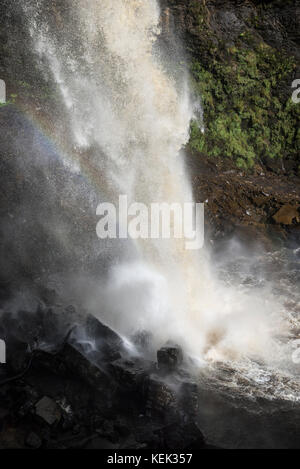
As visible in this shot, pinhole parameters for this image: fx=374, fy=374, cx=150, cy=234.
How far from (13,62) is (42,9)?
2667mm

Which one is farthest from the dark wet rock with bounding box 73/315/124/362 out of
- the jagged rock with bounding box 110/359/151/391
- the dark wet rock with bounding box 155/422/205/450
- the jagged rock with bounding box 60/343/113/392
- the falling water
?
the falling water

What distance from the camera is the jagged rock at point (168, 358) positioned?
8078 mm

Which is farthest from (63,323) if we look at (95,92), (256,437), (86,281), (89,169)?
(95,92)

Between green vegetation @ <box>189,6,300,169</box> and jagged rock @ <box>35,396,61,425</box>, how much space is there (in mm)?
15644

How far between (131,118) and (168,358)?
43.8ft

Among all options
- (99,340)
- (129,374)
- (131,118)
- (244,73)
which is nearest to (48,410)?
(129,374)

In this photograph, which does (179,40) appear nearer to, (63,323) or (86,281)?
(86,281)

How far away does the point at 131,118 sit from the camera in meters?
18.4

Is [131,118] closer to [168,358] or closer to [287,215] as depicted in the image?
[287,215]

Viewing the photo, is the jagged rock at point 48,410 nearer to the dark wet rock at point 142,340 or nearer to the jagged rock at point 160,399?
the jagged rock at point 160,399

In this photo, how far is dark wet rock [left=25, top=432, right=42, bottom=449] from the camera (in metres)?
6.48

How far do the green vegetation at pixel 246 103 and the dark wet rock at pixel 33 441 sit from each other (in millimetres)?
16284

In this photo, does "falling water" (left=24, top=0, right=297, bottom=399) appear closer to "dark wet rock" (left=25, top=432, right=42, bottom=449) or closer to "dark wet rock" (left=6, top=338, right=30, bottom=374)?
"dark wet rock" (left=6, top=338, right=30, bottom=374)

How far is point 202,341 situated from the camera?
33.9 feet
